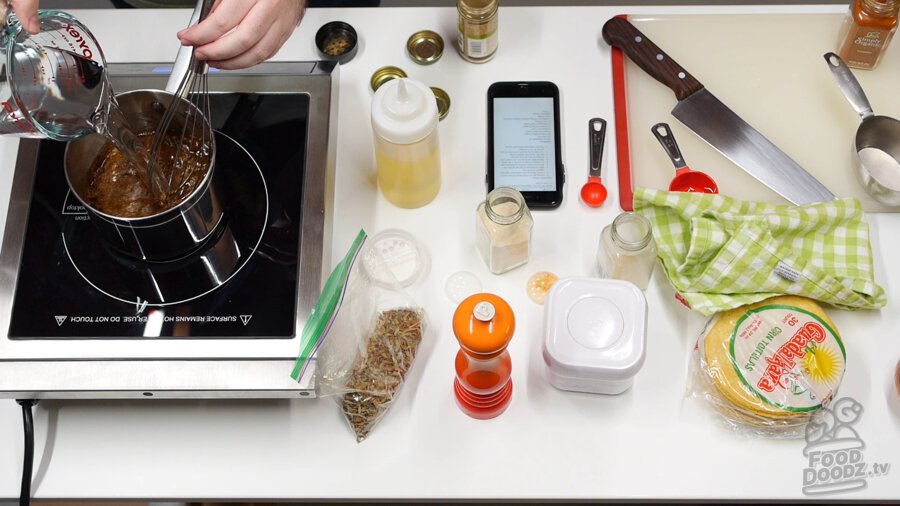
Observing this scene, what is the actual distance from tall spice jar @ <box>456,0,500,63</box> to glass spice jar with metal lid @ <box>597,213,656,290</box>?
32 cm

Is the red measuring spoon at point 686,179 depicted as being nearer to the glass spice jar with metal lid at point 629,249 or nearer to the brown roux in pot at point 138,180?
the glass spice jar with metal lid at point 629,249

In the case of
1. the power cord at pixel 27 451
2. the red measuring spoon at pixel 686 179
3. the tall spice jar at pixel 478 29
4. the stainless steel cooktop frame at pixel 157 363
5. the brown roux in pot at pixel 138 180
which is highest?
the tall spice jar at pixel 478 29

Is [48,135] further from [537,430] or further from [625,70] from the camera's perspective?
[625,70]

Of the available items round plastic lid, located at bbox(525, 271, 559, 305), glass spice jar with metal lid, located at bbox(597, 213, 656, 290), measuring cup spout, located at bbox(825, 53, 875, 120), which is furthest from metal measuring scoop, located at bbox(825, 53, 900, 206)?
round plastic lid, located at bbox(525, 271, 559, 305)

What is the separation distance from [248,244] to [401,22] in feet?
1.40

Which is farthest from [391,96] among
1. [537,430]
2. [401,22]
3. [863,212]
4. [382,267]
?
[863,212]

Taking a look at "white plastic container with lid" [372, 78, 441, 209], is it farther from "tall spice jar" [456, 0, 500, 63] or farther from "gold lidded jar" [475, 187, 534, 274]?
"tall spice jar" [456, 0, 500, 63]

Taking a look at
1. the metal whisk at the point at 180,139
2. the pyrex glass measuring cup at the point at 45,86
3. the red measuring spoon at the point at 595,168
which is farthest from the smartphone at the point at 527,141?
the pyrex glass measuring cup at the point at 45,86

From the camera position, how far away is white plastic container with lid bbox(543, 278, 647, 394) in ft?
2.55

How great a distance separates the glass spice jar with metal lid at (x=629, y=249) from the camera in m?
0.86

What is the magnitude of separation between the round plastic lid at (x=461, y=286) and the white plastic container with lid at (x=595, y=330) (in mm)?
152

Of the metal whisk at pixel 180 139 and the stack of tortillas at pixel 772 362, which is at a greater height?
the metal whisk at pixel 180 139

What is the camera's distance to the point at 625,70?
1.07 metres

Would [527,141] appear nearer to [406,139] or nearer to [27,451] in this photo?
[406,139]
